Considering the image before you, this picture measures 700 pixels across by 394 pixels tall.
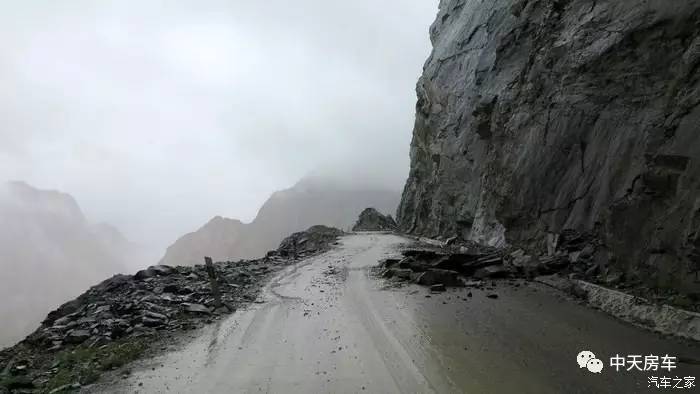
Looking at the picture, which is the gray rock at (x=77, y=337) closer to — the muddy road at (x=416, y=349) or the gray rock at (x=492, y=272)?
the muddy road at (x=416, y=349)

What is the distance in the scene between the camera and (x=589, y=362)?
7766mm

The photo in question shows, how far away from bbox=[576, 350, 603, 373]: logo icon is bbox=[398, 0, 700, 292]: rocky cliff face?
3127mm

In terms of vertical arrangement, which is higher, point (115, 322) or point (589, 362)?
point (115, 322)

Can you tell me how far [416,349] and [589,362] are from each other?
316 centimetres

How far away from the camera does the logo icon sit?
751 cm

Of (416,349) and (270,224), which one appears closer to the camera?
(416,349)

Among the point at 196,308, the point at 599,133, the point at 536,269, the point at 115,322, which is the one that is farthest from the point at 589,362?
the point at 115,322

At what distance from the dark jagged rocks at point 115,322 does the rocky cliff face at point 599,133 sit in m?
11.7

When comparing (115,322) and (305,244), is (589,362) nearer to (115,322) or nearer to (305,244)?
(115,322)

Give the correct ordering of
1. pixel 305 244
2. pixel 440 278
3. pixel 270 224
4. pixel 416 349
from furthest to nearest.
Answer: pixel 270 224, pixel 305 244, pixel 440 278, pixel 416 349

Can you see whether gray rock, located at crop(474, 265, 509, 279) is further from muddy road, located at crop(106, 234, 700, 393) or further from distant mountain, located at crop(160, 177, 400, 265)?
distant mountain, located at crop(160, 177, 400, 265)

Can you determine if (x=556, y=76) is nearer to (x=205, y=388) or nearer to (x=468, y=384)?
(x=468, y=384)

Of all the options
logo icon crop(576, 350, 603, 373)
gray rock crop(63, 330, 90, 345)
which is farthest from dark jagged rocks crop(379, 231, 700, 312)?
gray rock crop(63, 330, 90, 345)

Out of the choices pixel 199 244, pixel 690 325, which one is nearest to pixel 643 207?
pixel 690 325
